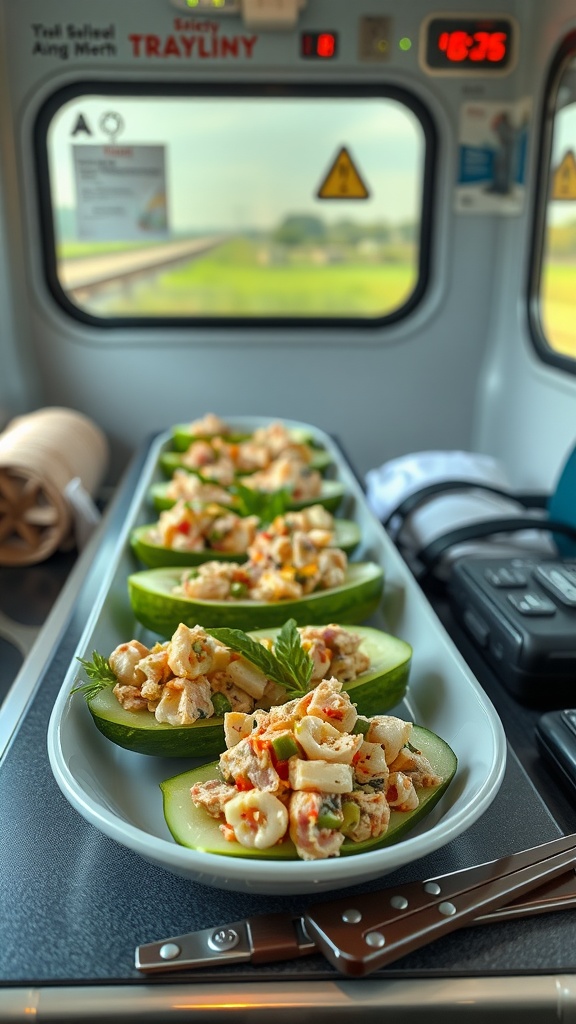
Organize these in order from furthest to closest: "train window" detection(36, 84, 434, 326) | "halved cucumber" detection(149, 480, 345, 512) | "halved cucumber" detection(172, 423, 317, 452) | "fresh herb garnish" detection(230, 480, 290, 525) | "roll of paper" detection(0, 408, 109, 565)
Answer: "train window" detection(36, 84, 434, 326) < "halved cucumber" detection(172, 423, 317, 452) < "roll of paper" detection(0, 408, 109, 565) < "halved cucumber" detection(149, 480, 345, 512) < "fresh herb garnish" detection(230, 480, 290, 525)

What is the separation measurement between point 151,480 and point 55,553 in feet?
0.81

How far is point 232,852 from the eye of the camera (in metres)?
0.66

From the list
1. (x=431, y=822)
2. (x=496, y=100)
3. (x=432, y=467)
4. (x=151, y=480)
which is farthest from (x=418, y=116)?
(x=431, y=822)

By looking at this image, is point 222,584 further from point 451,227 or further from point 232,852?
point 451,227

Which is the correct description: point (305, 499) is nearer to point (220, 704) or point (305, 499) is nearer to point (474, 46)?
point (220, 704)

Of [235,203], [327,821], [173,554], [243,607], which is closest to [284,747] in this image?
[327,821]

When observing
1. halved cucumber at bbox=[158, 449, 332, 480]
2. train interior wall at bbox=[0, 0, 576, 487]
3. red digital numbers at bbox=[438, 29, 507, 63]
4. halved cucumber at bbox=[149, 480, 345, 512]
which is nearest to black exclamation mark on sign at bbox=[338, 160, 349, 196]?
train interior wall at bbox=[0, 0, 576, 487]

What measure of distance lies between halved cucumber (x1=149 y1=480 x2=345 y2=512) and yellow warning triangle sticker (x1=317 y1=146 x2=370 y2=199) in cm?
127

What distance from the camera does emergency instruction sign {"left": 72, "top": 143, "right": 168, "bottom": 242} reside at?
94.8 inches

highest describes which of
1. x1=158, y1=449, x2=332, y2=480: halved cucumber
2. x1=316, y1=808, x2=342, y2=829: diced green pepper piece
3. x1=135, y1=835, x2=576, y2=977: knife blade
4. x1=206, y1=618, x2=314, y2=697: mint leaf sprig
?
x1=206, y1=618, x2=314, y2=697: mint leaf sprig

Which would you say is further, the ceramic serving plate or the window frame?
the window frame

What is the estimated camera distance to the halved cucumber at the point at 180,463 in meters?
→ 1.80

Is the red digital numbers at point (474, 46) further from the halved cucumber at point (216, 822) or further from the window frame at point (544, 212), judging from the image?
the halved cucumber at point (216, 822)

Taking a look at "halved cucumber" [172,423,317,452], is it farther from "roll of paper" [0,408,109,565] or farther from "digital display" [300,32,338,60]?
"digital display" [300,32,338,60]
